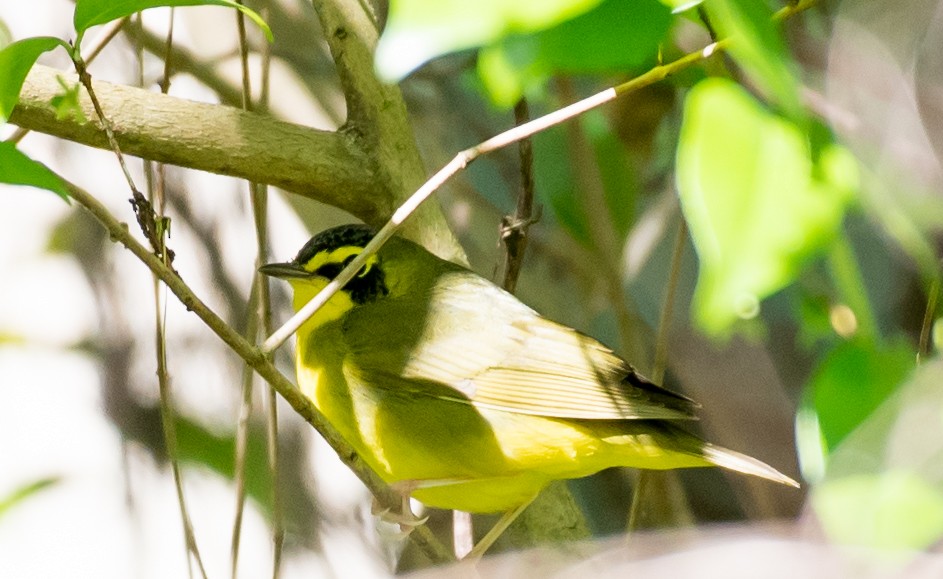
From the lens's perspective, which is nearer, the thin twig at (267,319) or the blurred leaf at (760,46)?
the blurred leaf at (760,46)

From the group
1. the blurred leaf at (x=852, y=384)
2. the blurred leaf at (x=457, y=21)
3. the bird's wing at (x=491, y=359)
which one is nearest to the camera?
the blurred leaf at (x=457, y=21)

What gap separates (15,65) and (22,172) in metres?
A: 0.20

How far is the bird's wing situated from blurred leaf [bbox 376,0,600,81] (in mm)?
1503

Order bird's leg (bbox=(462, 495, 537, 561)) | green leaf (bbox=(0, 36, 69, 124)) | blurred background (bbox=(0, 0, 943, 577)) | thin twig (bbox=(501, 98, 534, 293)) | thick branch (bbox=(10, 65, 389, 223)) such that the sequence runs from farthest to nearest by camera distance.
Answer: blurred background (bbox=(0, 0, 943, 577)) < thin twig (bbox=(501, 98, 534, 293)) < bird's leg (bbox=(462, 495, 537, 561)) < thick branch (bbox=(10, 65, 389, 223)) < green leaf (bbox=(0, 36, 69, 124))

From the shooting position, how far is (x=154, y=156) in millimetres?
1958

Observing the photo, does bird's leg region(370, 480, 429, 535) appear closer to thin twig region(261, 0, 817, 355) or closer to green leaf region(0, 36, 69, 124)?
thin twig region(261, 0, 817, 355)

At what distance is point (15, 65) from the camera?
1.05 m

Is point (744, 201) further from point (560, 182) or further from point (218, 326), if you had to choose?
point (560, 182)

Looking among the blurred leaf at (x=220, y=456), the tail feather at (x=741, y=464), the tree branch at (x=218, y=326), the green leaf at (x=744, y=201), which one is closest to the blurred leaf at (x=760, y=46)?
the green leaf at (x=744, y=201)

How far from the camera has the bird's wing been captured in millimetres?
2078

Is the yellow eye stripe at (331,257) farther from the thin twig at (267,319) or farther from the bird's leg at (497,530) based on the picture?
the bird's leg at (497,530)

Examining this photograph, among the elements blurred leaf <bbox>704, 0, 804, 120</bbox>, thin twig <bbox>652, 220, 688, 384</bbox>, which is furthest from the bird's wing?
blurred leaf <bbox>704, 0, 804, 120</bbox>

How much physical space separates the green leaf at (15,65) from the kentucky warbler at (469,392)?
122 cm

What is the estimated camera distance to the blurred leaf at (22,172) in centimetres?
91
